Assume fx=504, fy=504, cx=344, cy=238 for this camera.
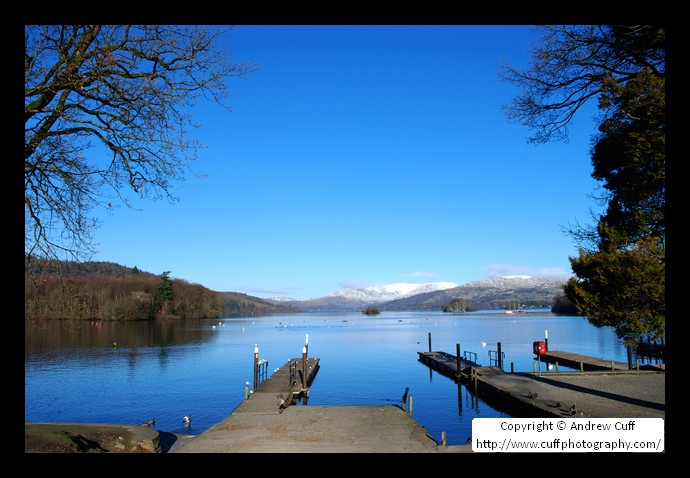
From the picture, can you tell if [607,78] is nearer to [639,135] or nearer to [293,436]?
[639,135]

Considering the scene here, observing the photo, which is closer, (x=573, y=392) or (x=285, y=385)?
(x=573, y=392)

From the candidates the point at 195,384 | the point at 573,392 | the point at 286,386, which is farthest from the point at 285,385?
the point at 573,392

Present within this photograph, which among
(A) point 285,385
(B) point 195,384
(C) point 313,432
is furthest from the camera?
(B) point 195,384

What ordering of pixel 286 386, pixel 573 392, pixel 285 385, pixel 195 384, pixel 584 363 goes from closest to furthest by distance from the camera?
1. pixel 573 392
2. pixel 286 386
3. pixel 285 385
4. pixel 195 384
5. pixel 584 363

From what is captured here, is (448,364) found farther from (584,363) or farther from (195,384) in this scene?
(195,384)

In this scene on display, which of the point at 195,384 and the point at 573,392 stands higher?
the point at 573,392

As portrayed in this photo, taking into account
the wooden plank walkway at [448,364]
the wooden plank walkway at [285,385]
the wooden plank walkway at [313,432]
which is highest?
the wooden plank walkway at [313,432]

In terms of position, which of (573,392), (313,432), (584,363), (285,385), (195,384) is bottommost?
(195,384)

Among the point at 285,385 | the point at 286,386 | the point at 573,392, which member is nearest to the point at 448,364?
the point at 285,385

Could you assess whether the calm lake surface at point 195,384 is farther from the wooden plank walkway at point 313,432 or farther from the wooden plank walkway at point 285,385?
the wooden plank walkway at point 313,432

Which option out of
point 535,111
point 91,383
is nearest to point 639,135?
point 535,111

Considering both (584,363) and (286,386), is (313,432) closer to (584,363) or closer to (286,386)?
(286,386)

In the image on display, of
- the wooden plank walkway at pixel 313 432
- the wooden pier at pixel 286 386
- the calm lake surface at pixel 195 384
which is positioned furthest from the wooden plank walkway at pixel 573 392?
the wooden pier at pixel 286 386

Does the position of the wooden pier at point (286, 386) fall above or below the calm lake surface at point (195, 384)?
above
